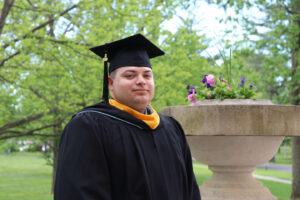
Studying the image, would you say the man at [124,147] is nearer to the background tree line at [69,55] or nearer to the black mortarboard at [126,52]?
the black mortarboard at [126,52]

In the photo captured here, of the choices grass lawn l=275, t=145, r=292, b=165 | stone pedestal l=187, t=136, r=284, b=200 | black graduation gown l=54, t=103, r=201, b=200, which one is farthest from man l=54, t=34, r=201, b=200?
grass lawn l=275, t=145, r=292, b=165

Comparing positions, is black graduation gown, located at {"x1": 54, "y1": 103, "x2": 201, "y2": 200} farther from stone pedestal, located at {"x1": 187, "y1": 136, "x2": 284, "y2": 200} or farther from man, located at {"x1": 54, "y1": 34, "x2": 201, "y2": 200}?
stone pedestal, located at {"x1": 187, "y1": 136, "x2": 284, "y2": 200}

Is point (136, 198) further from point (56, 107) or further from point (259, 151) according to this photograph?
point (56, 107)

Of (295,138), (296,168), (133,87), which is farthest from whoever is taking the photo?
(296,168)

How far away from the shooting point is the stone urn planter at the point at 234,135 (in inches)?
172

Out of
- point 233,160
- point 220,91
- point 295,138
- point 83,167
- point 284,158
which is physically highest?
point 220,91

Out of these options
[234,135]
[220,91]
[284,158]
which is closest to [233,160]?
[234,135]

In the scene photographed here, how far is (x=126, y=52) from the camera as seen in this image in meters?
2.63

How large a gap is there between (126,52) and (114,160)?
2.54 feet

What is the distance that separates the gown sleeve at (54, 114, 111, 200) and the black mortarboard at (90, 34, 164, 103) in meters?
0.42

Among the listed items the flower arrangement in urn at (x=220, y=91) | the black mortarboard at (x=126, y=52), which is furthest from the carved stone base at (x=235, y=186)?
the black mortarboard at (x=126, y=52)

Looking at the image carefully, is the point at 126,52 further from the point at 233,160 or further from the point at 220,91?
the point at 233,160

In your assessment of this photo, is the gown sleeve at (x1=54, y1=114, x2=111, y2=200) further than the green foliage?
No

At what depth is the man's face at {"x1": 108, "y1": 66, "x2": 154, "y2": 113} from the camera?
2.41 m
